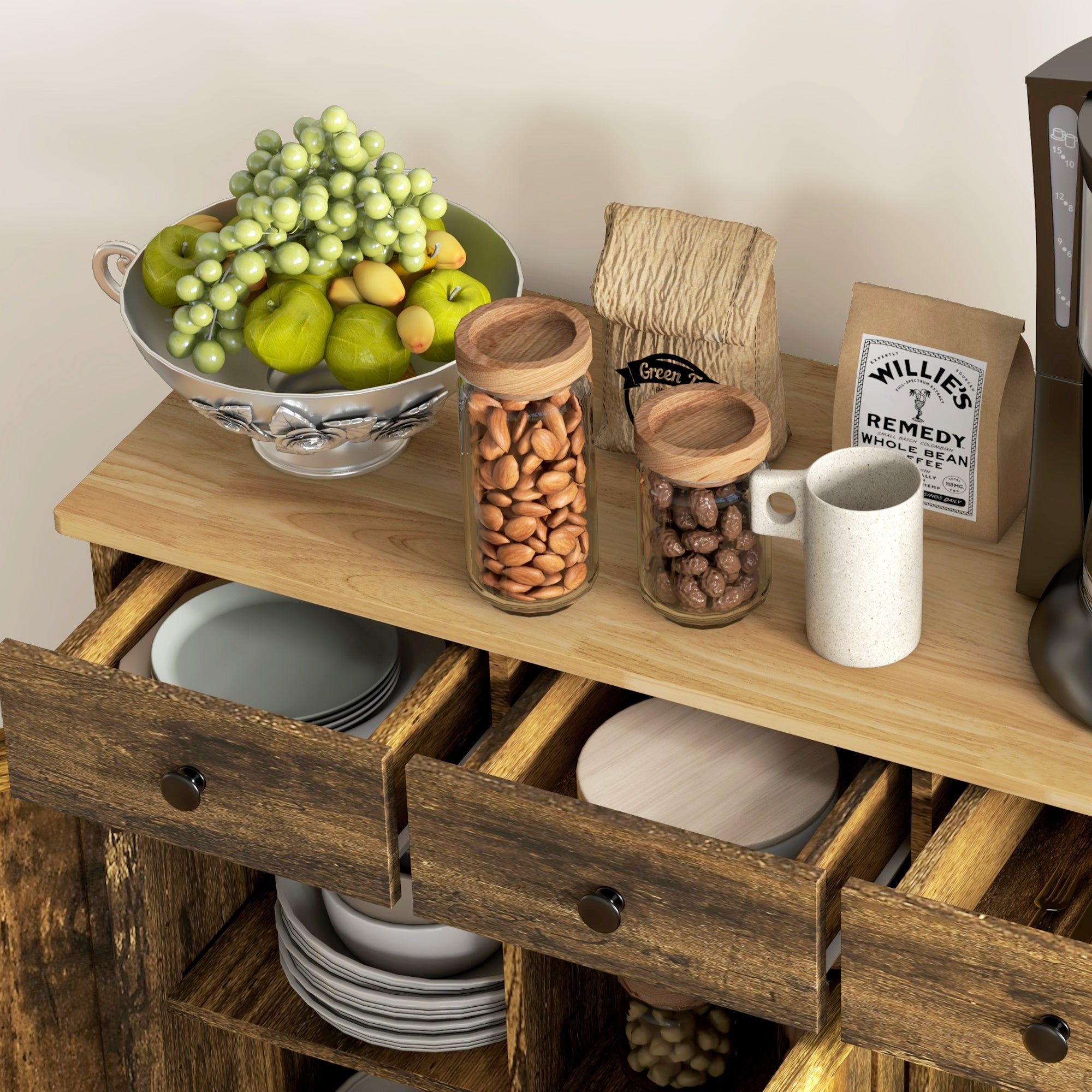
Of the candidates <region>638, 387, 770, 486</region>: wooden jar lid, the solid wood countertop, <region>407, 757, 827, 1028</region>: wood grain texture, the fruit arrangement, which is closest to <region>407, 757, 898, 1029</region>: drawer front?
<region>407, 757, 827, 1028</region>: wood grain texture

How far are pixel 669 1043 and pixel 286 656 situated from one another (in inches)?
18.5

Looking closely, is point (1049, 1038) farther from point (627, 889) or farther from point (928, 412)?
point (928, 412)

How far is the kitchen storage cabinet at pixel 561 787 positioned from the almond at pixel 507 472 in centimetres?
12

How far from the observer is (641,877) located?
3.55 ft

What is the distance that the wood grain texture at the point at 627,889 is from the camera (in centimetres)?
105

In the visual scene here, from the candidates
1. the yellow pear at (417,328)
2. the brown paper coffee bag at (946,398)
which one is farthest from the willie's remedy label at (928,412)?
the yellow pear at (417,328)

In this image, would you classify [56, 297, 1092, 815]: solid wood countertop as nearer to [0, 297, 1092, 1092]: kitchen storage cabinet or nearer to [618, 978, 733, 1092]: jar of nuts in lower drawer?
[0, 297, 1092, 1092]: kitchen storage cabinet

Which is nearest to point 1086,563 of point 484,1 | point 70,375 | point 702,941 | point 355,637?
point 702,941

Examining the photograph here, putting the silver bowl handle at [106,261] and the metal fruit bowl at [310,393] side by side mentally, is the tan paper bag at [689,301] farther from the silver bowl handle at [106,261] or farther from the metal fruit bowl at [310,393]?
the silver bowl handle at [106,261]

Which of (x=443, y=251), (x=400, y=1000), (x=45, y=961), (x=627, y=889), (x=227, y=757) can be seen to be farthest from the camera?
(x=45, y=961)

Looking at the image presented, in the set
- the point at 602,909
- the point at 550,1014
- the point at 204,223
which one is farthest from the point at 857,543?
the point at 204,223

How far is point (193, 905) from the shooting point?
155 cm

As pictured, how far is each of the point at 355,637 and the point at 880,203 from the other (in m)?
0.58

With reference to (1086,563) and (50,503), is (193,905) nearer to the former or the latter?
(50,503)
